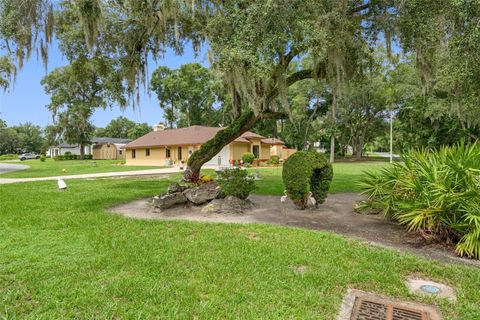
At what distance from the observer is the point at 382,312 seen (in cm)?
254

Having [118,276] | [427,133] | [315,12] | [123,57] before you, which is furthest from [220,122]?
[118,276]

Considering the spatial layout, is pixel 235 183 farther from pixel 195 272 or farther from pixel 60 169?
pixel 60 169

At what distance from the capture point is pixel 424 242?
4383 mm

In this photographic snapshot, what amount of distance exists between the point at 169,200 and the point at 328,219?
3.43 m

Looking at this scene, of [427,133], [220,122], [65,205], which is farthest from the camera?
[220,122]

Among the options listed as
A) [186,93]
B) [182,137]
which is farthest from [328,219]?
[186,93]

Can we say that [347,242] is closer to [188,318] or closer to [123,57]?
[188,318]

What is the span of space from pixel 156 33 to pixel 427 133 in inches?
970

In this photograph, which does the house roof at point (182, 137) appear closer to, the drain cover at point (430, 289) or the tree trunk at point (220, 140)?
the tree trunk at point (220, 140)

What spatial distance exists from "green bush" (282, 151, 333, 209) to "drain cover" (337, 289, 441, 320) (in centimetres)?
322

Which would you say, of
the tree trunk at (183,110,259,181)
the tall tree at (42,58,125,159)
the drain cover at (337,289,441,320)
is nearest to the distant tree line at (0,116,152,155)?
the tall tree at (42,58,125,159)

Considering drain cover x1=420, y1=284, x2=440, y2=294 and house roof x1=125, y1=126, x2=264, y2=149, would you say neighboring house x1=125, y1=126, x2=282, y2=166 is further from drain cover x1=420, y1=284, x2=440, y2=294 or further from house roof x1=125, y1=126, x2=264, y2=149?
drain cover x1=420, y1=284, x2=440, y2=294

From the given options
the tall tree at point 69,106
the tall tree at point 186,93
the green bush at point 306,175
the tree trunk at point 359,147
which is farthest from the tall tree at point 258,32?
the tree trunk at point 359,147

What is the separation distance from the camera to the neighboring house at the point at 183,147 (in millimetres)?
24922
